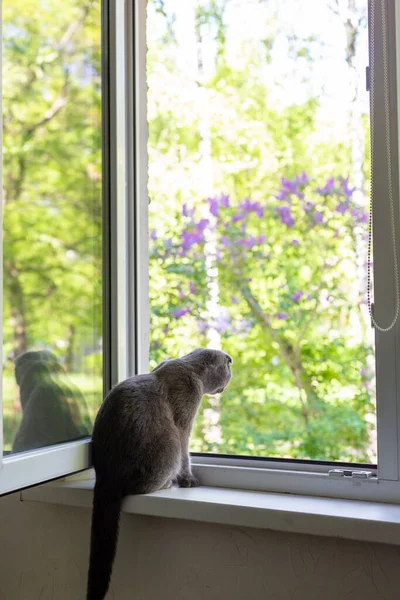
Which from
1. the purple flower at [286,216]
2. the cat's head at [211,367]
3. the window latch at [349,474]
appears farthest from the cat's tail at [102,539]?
the purple flower at [286,216]

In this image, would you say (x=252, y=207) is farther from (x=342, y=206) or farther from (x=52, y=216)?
(x=52, y=216)

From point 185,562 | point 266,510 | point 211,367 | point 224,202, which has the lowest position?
point 185,562

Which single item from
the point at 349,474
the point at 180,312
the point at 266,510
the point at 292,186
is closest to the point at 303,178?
the point at 292,186

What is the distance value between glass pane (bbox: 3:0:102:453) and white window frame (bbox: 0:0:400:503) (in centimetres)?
4

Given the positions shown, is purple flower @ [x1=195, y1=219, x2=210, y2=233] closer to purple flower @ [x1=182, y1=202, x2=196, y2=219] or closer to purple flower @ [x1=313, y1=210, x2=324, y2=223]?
purple flower @ [x1=182, y1=202, x2=196, y2=219]

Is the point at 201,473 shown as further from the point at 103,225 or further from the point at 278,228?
the point at 278,228

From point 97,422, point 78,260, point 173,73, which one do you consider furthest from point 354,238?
point 97,422

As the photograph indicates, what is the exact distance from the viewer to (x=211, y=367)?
1.29 metres

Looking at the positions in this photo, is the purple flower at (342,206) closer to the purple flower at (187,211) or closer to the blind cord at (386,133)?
the purple flower at (187,211)

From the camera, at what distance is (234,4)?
8.77ft

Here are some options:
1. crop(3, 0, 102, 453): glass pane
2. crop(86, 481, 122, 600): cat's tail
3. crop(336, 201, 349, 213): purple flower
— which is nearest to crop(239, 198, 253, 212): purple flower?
crop(336, 201, 349, 213): purple flower

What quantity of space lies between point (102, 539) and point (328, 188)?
199 cm

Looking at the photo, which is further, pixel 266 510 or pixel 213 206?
pixel 213 206

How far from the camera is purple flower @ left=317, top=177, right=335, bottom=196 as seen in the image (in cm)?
271
